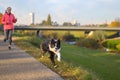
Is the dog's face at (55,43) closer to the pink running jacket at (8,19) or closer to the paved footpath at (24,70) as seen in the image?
the paved footpath at (24,70)

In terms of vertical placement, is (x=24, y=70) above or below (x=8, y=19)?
below

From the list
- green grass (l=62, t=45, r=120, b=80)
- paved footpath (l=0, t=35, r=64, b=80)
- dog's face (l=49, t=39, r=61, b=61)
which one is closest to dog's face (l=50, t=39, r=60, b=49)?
dog's face (l=49, t=39, r=61, b=61)

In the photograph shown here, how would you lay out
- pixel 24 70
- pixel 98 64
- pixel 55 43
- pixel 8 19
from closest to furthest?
pixel 24 70
pixel 55 43
pixel 8 19
pixel 98 64

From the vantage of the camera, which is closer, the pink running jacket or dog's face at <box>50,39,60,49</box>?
dog's face at <box>50,39,60,49</box>

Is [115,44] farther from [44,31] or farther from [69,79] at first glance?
[69,79]

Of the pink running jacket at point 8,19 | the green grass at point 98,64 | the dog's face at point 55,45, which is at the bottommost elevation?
the green grass at point 98,64

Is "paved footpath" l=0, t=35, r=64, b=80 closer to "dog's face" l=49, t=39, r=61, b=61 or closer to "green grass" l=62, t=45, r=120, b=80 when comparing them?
"dog's face" l=49, t=39, r=61, b=61

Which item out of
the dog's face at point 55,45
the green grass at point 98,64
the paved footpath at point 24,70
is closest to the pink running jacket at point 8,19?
the paved footpath at point 24,70

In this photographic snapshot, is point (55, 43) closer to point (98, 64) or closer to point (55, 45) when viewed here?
point (55, 45)

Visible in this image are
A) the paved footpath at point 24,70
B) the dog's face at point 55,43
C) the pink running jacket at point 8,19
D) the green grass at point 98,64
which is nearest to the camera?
the paved footpath at point 24,70

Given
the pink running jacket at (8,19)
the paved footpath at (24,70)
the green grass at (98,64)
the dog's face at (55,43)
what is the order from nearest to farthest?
the paved footpath at (24,70)
the dog's face at (55,43)
the pink running jacket at (8,19)
the green grass at (98,64)

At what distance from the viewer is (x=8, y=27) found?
17578 mm

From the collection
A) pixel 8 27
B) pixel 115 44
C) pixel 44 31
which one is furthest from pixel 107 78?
pixel 44 31

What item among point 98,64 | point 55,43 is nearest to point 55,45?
point 55,43
